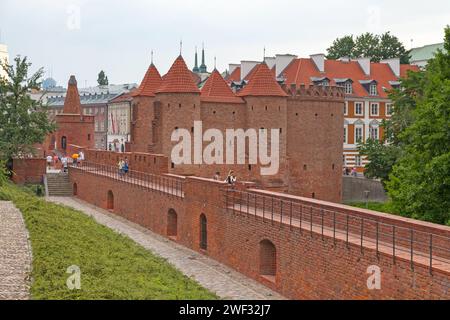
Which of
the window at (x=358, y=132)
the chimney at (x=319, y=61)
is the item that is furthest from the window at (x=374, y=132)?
the chimney at (x=319, y=61)

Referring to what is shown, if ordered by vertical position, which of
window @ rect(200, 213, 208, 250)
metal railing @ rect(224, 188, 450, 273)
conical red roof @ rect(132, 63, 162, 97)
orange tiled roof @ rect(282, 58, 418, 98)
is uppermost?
orange tiled roof @ rect(282, 58, 418, 98)

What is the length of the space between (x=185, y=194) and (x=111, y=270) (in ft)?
35.0

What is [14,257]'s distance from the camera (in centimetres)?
1773

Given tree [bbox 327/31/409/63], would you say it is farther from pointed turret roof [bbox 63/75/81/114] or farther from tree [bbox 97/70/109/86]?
tree [bbox 97/70/109/86]

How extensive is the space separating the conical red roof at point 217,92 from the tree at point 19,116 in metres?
10.0

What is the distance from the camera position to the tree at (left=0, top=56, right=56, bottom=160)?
1690 inches

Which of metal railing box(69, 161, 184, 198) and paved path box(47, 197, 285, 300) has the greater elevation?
metal railing box(69, 161, 184, 198)

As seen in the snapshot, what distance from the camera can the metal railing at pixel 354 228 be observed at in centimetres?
1534

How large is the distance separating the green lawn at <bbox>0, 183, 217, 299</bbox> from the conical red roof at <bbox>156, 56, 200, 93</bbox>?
13.4 m

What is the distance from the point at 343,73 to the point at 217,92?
912 inches

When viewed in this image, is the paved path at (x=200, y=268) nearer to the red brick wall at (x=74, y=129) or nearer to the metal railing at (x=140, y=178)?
the metal railing at (x=140, y=178)

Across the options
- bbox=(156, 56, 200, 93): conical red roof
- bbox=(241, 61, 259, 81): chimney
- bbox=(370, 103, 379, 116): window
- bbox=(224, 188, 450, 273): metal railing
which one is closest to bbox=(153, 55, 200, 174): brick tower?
bbox=(156, 56, 200, 93): conical red roof

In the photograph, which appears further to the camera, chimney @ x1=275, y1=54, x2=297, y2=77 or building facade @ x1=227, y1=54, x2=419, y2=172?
building facade @ x1=227, y1=54, x2=419, y2=172

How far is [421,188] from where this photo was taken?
25047 mm
